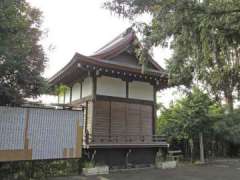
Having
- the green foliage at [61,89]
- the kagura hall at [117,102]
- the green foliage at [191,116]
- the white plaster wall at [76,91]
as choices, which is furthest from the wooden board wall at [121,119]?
the green foliage at [61,89]

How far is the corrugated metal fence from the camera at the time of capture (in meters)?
6.87

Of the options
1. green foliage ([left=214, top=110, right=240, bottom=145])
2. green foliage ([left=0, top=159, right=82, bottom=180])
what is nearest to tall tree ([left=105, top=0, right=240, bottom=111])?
green foliage ([left=0, top=159, right=82, bottom=180])

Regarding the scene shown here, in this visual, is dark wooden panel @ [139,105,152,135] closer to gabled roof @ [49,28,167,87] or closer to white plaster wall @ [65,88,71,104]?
gabled roof @ [49,28,167,87]

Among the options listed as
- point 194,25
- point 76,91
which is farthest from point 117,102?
point 194,25

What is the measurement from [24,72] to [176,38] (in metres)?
4.34

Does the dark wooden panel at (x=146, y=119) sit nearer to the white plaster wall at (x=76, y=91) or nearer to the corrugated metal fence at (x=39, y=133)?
the white plaster wall at (x=76, y=91)

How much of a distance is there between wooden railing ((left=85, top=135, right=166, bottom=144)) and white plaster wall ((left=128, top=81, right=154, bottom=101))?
5.95ft

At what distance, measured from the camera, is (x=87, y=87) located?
33.9ft

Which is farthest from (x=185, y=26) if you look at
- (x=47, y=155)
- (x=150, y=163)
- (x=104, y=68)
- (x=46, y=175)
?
(x=150, y=163)

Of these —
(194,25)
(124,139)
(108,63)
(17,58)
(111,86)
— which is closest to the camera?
(194,25)

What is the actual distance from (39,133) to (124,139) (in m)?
3.90

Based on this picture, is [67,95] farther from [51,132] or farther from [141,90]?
[51,132]

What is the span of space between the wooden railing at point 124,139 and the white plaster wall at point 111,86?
1817mm

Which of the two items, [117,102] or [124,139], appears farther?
[117,102]
